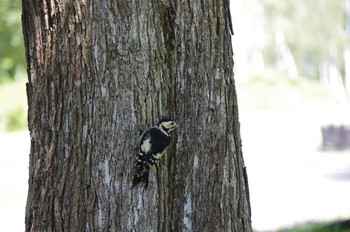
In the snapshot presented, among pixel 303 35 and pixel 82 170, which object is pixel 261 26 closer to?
pixel 303 35

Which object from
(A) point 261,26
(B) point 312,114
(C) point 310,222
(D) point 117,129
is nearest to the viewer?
(D) point 117,129

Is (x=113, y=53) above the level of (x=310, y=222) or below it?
above

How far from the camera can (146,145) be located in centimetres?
425

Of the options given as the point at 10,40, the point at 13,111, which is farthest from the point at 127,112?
the point at 10,40

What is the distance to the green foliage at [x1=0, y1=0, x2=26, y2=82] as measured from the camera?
40.1 meters

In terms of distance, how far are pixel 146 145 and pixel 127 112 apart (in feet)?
0.79

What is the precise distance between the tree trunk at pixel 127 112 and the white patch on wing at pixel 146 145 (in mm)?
100

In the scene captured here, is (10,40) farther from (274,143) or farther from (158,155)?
(158,155)

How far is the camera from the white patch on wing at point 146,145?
425 centimetres

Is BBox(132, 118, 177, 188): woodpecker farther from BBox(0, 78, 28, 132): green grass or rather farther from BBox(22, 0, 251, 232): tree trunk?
BBox(0, 78, 28, 132): green grass

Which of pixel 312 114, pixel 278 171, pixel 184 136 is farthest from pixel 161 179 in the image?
pixel 312 114

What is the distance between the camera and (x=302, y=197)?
1248 centimetres

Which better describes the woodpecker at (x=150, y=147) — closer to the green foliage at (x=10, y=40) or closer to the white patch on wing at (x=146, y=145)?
the white patch on wing at (x=146, y=145)

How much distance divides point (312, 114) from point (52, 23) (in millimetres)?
21789
